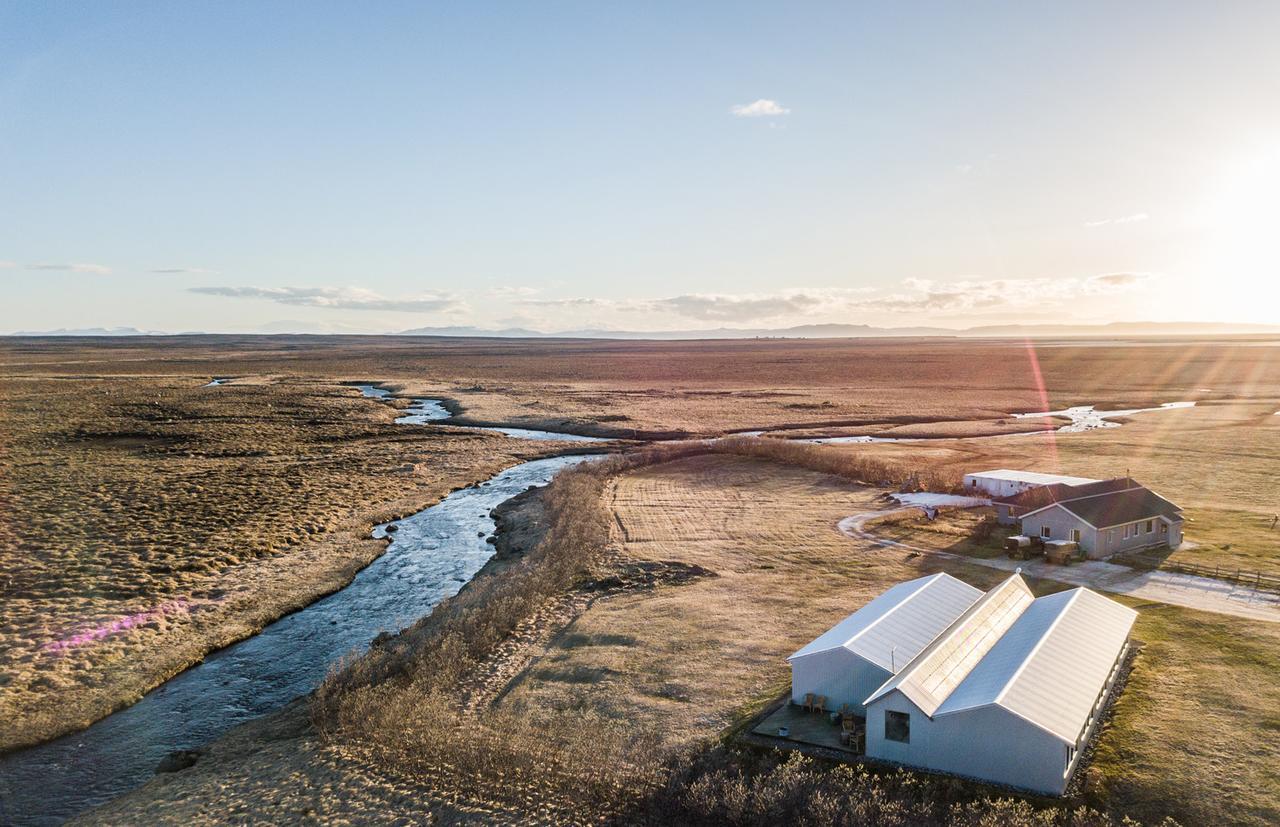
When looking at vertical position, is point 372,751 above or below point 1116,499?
below

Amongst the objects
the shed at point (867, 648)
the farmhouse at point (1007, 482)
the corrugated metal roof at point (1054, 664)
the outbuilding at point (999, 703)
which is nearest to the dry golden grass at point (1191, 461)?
the farmhouse at point (1007, 482)

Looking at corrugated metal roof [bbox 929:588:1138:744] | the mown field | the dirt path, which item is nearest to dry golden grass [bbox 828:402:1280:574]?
the dirt path

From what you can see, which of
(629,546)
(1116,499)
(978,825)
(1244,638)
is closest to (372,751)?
(978,825)

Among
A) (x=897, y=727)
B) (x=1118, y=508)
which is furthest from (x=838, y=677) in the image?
(x=1118, y=508)

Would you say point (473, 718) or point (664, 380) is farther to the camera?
point (664, 380)

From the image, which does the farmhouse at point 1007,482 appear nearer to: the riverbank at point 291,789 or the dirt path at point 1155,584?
the dirt path at point 1155,584

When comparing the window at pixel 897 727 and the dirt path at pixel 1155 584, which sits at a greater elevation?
the window at pixel 897 727

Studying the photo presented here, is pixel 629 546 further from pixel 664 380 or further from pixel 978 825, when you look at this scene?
pixel 664 380
